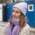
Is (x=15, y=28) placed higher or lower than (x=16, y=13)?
lower

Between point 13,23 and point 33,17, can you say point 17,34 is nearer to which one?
point 13,23

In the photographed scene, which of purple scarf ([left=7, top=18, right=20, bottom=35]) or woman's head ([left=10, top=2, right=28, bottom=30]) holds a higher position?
woman's head ([left=10, top=2, right=28, bottom=30])

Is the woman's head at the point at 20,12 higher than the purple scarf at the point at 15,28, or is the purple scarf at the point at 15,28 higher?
the woman's head at the point at 20,12

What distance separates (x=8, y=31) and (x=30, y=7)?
223cm

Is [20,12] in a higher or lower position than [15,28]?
higher

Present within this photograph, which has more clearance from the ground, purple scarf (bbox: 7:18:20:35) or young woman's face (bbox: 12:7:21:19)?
young woman's face (bbox: 12:7:21:19)

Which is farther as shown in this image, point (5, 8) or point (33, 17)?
point (5, 8)

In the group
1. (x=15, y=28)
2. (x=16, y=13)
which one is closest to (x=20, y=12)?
(x=16, y=13)

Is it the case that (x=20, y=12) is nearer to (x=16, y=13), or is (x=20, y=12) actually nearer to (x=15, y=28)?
(x=16, y=13)

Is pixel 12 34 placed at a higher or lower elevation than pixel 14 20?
lower

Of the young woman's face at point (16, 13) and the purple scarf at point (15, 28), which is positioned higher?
the young woman's face at point (16, 13)

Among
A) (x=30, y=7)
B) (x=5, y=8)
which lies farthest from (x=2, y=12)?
(x=30, y=7)

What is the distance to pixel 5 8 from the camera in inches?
144

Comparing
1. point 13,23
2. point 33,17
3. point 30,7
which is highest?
point 30,7
